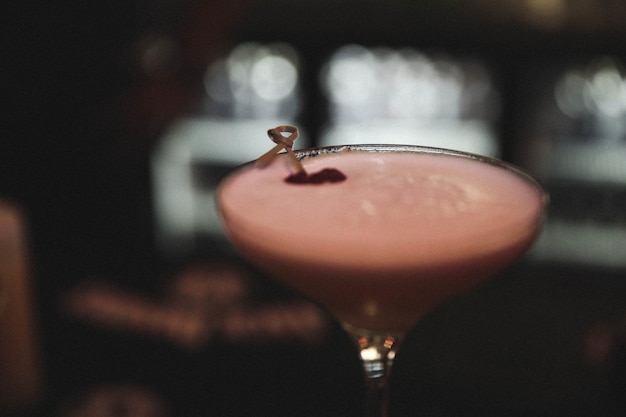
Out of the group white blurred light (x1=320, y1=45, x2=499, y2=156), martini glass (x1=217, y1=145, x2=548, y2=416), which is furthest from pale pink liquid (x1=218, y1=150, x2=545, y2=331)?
white blurred light (x1=320, y1=45, x2=499, y2=156)

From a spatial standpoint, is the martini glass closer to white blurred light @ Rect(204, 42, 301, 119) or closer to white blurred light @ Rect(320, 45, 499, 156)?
white blurred light @ Rect(320, 45, 499, 156)

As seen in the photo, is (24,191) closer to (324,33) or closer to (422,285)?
(324,33)

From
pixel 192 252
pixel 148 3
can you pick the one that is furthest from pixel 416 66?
pixel 192 252

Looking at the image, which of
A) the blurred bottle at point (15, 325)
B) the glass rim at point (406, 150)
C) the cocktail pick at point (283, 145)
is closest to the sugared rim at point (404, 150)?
the glass rim at point (406, 150)

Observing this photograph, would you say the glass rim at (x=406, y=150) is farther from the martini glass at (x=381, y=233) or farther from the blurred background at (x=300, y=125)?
the blurred background at (x=300, y=125)

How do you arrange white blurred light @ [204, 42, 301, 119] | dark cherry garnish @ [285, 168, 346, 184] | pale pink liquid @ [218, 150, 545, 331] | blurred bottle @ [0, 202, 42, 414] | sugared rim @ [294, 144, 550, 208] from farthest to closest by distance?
white blurred light @ [204, 42, 301, 119] < blurred bottle @ [0, 202, 42, 414] < sugared rim @ [294, 144, 550, 208] < dark cherry garnish @ [285, 168, 346, 184] < pale pink liquid @ [218, 150, 545, 331]
